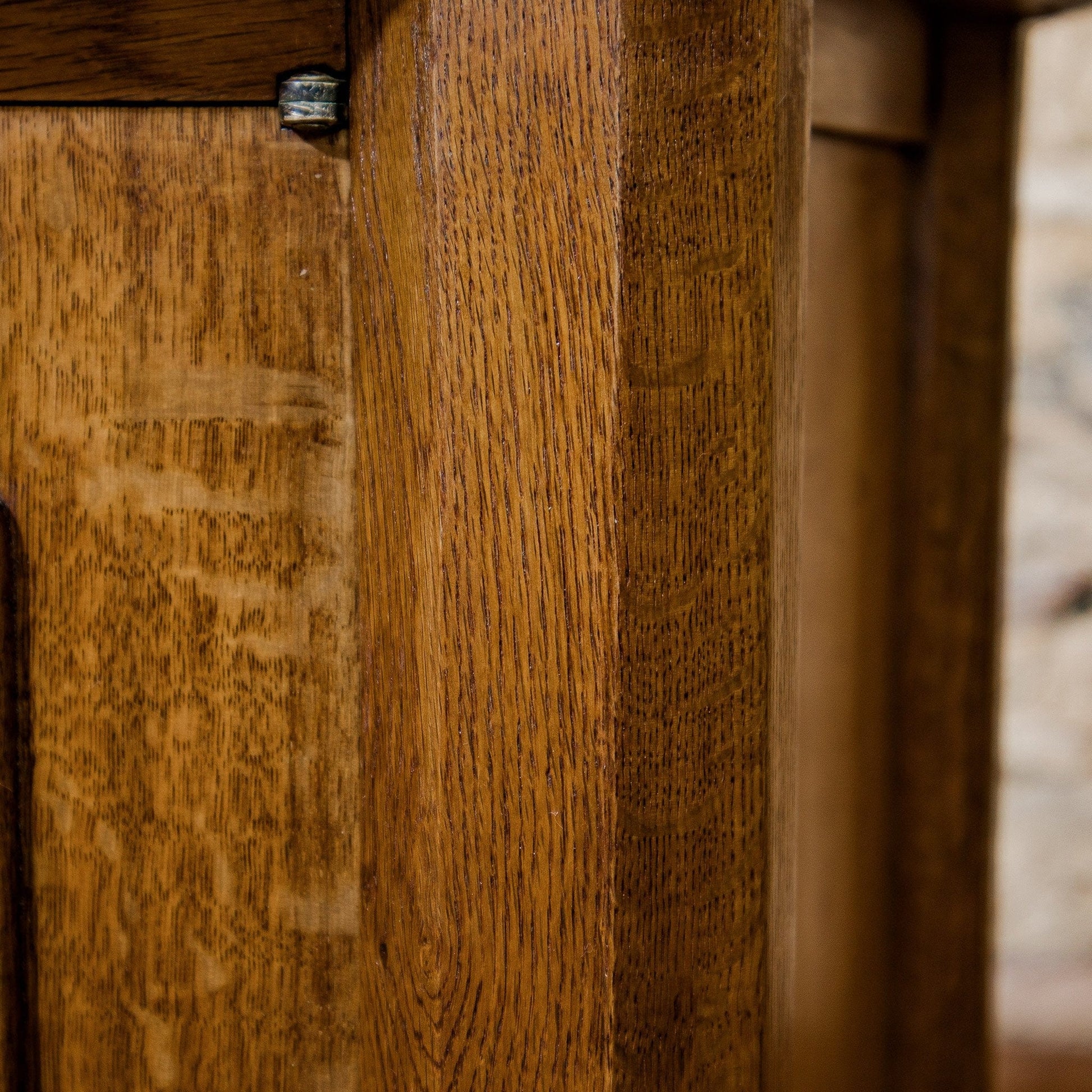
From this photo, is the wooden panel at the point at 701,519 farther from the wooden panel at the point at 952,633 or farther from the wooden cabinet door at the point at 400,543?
the wooden panel at the point at 952,633

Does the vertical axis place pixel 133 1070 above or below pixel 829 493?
below

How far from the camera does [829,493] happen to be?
2.92 ft

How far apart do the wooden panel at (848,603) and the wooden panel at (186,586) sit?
0.49 metres

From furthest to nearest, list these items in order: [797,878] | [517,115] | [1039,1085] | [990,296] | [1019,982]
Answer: [1019,982] < [1039,1085] < [990,296] < [797,878] < [517,115]

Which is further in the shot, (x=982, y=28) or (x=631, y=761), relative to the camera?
(x=982, y=28)

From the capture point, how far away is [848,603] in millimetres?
924

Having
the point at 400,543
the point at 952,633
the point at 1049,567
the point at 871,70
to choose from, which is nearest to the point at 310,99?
the point at 400,543

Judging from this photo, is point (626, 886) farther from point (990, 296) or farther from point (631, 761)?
point (990, 296)

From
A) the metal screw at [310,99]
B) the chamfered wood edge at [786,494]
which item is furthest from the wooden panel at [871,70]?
the metal screw at [310,99]

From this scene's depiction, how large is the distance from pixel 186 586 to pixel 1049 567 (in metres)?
1.61

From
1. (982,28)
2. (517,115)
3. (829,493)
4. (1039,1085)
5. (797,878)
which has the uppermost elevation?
(982,28)

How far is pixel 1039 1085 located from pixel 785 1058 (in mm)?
1158

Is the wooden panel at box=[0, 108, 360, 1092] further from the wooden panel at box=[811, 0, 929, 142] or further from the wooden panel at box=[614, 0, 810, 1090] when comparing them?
the wooden panel at box=[811, 0, 929, 142]

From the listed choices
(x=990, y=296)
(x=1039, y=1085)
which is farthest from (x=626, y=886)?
(x=1039, y=1085)
